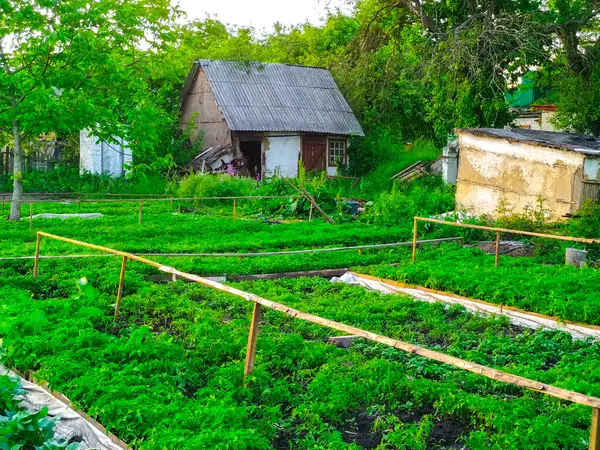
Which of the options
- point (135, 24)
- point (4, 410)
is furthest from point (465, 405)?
point (135, 24)

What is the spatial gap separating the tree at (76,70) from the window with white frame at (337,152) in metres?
15.8

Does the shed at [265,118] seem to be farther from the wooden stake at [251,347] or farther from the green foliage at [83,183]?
the wooden stake at [251,347]

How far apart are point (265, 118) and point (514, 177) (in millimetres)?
14572

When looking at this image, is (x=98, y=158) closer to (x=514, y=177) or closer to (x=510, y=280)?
(x=514, y=177)

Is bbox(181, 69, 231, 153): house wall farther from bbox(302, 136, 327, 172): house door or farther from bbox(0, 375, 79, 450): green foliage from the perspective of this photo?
bbox(0, 375, 79, 450): green foliage

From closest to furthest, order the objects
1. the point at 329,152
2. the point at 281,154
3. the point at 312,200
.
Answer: the point at 312,200
the point at 281,154
the point at 329,152

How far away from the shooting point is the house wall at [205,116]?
32.0m

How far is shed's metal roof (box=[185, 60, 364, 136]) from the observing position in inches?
1241

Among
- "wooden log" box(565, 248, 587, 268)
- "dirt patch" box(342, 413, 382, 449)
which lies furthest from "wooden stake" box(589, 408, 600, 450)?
"wooden log" box(565, 248, 587, 268)

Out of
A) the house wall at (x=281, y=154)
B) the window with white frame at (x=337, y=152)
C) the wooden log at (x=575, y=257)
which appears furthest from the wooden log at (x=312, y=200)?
the window with white frame at (x=337, y=152)

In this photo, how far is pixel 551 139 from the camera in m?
19.4

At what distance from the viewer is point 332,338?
28.6ft

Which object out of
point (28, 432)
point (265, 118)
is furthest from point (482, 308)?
point (265, 118)

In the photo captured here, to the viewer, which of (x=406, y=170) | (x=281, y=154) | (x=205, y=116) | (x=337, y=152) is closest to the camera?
(x=406, y=170)
